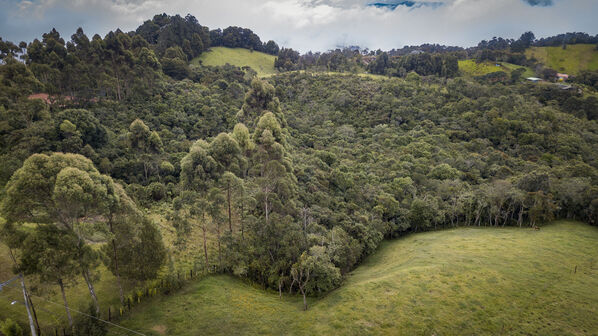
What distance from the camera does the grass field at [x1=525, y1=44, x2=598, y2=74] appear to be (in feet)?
388

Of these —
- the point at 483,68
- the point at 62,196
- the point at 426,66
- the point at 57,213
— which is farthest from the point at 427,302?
the point at 483,68

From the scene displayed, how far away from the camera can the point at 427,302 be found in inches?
954

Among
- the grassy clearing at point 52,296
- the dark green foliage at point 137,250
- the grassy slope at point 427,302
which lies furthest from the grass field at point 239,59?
the grassy slope at point 427,302

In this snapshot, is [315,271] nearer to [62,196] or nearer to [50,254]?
[50,254]

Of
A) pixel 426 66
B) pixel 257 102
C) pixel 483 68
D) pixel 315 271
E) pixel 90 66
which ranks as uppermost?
pixel 426 66

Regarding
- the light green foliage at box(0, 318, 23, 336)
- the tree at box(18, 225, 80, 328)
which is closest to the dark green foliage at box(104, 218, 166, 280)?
the tree at box(18, 225, 80, 328)

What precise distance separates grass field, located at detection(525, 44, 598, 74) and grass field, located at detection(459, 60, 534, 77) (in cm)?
1292

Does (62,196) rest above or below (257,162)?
above

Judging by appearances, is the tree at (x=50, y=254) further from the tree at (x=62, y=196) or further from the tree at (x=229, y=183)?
the tree at (x=229, y=183)

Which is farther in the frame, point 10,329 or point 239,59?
point 239,59

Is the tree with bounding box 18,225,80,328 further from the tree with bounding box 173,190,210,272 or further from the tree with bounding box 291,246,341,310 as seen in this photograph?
the tree with bounding box 291,246,341,310

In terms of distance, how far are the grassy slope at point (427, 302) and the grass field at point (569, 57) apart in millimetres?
133004

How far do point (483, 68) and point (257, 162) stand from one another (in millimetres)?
125630

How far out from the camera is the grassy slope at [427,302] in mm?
21656
